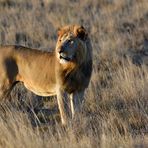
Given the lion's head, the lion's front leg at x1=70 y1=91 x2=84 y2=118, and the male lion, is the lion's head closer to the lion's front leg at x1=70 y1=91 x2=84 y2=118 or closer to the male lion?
the male lion

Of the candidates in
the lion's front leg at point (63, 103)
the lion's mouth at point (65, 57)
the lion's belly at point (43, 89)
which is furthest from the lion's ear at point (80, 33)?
the lion's belly at point (43, 89)

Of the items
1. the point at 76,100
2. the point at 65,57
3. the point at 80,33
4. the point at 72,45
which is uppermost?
the point at 80,33

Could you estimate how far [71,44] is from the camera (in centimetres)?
755

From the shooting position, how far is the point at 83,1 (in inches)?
741

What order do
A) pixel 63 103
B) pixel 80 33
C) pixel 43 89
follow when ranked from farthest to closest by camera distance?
pixel 43 89, pixel 63 103, pixel 80 33

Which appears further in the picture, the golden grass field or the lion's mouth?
the lion's mouth

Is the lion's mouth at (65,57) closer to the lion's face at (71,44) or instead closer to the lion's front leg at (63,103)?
the lion's face at (71,44)

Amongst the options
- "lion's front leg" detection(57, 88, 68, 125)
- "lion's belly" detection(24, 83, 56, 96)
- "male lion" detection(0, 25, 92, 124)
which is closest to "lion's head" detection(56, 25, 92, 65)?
"male lion" detection(0, 25, 92, 124)

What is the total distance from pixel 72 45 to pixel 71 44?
3 centimetres

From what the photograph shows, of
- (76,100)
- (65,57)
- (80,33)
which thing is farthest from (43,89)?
(80,33)

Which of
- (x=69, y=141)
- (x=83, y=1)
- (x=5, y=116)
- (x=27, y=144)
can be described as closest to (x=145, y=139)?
(x=69, y=141)

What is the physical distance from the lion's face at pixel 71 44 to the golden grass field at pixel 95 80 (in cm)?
74

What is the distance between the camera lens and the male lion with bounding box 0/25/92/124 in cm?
765

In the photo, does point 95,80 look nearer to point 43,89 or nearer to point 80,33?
point 43,89
